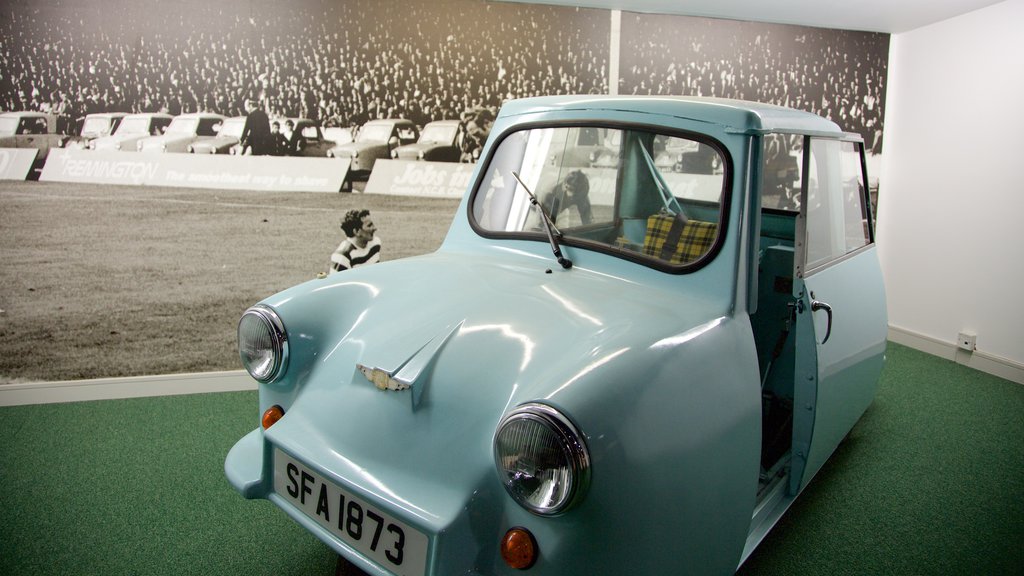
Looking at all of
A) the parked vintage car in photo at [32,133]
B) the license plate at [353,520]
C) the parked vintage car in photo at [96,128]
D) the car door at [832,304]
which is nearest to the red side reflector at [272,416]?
the license plate at [353,520]

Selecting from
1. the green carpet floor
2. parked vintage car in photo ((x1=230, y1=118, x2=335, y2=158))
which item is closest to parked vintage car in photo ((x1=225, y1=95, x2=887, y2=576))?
the green carpet floor

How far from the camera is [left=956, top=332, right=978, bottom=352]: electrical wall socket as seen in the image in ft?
14.6

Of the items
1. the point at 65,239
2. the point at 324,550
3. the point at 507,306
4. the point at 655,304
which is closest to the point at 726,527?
the point at 655,304

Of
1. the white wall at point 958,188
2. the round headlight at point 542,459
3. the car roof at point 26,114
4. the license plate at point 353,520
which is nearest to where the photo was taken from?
the round headlight at point 542,459

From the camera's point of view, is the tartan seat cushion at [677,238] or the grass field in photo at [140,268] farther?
the grass field in photo at [140,268]

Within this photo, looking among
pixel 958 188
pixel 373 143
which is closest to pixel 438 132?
pixel 373 143

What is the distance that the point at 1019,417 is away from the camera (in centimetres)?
355

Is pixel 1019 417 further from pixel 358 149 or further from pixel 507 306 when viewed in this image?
pixel 358 149

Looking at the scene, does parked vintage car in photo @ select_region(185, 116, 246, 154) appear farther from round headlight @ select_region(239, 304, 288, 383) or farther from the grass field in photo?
round headlight @ select_region(239, 304, 288, 383)

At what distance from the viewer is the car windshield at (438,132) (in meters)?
4.34

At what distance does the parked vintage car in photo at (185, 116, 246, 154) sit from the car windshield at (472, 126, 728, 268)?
240 cm

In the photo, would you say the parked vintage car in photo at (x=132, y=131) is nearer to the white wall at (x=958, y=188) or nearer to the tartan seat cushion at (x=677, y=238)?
the tartan seat cushion at (x=677, y=238)

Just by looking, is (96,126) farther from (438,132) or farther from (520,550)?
(520,550)

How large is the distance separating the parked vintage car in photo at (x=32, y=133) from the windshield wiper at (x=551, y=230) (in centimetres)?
326
